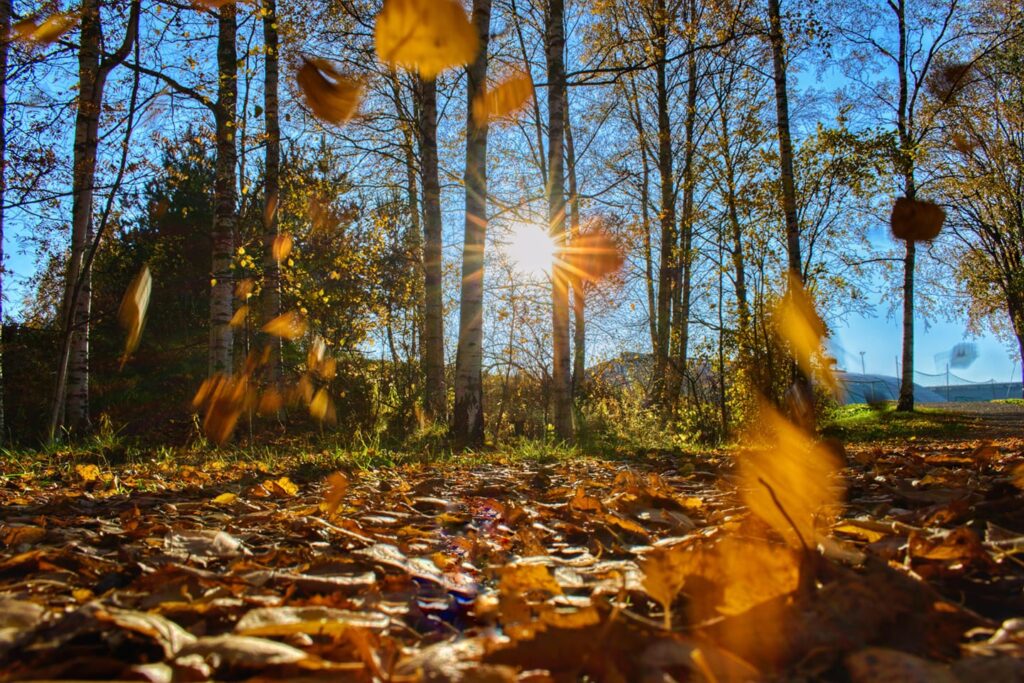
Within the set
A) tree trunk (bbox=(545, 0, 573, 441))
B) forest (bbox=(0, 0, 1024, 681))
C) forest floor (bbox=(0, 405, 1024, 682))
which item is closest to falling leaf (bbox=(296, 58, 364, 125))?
forest (bbox=(0, 0, 1024, 681))

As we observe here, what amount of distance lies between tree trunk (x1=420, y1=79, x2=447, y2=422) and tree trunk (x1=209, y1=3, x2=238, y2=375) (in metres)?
2.48

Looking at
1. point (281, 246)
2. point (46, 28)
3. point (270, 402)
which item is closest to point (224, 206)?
point (281, 246)

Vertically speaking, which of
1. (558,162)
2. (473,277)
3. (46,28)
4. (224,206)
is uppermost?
(46,28)

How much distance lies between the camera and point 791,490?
2.14 metres

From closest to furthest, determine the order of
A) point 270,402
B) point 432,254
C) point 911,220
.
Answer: point 432,254 < point 270,402 < point 911,220

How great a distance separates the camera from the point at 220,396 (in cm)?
813

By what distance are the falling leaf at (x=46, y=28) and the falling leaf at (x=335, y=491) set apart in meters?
6.67

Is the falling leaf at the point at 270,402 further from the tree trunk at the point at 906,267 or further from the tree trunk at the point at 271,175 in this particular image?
the tree trunk at the point at 906,267

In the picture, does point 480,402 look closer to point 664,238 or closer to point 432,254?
point 432,254

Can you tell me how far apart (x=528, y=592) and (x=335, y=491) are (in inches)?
62.5

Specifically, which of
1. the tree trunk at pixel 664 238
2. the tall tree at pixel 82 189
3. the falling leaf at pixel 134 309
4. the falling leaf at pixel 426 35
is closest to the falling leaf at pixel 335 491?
the tall tree at pixel 82 189

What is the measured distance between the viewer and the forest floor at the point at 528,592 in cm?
76

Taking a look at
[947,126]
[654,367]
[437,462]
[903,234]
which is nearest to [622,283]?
[654,367]

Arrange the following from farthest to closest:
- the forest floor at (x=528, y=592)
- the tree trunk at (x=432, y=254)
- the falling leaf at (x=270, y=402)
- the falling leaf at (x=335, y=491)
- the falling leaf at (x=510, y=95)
Answer: the falling leaf at (x=510, y=95)
the falling leaf at (x=270, y=402)
the tree trunk at (x=432, y=254)
the falling leaf at (x=335, y=491)
the forest floor at (x=528, y=592)
